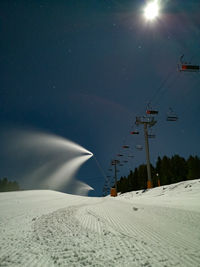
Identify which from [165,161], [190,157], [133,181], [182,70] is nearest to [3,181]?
[133,181]

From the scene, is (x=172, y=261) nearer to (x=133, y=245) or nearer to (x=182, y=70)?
(x=133, y=245)

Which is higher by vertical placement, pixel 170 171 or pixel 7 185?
pixel 170 171

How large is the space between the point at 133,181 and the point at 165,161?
1679cm

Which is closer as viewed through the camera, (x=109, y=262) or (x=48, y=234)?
(x=109, y=262)

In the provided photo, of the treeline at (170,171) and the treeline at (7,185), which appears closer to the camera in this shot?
the treeline at (170,171)

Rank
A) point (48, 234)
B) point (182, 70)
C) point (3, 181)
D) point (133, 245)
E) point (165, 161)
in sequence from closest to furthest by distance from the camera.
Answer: point (133, 245)
point (48, 234)
point (182, 70)
point (165, 161)
point (3, 181)

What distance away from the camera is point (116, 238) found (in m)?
2.47

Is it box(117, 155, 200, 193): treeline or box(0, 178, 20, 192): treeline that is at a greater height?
Result: box(117, 155, 200, 193): treeline

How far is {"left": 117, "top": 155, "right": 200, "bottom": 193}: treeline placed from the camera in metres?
52.0

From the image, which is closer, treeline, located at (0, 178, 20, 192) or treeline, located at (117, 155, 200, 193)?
treeline, located at (117, 155, 200, 193)

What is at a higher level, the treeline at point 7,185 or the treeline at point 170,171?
the treeline at point 170,171

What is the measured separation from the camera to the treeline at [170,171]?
2046 inches

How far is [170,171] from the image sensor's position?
5994 centimetres

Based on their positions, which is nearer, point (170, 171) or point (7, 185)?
point (170, 171)
